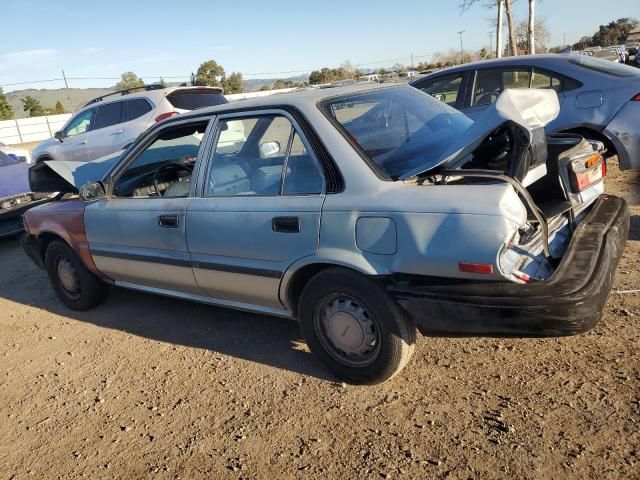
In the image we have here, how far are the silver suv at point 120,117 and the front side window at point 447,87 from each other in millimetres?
4280

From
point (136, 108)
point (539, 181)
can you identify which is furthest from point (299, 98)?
point (136, 108)

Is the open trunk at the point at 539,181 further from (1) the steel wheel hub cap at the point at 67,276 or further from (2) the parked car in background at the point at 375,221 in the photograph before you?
(1) the steel wheel hub cap at the point at 67,276

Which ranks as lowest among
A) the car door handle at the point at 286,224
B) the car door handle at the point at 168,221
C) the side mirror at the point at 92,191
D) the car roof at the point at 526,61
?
the car door handle at the point at 168,221

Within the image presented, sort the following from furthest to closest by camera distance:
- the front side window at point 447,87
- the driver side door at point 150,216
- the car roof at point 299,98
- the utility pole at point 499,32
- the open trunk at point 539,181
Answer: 1. the utility pole at point 499,32
2. the front side window at point 447,87
3. the driver side door at point 150,216
4. the car roof at point 299,98
5. the open trunk at point 539,181

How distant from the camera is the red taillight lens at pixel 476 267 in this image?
8.45ft

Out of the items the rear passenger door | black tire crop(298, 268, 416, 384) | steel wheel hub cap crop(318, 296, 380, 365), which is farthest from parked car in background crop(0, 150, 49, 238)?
steel wheel hub cap crop(318, 296, 380, 365)

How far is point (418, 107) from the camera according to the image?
147 inches

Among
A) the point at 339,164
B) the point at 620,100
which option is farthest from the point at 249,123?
the point at 620,100

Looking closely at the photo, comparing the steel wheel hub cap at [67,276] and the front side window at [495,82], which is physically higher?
the front side window at [495,82]

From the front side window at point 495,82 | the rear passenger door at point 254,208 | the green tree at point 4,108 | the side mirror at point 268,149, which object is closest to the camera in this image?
the rear passenger door at point 254,208

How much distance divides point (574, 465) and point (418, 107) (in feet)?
7.68

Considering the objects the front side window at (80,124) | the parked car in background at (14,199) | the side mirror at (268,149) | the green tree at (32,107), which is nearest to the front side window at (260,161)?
the side mirror at (268,149)

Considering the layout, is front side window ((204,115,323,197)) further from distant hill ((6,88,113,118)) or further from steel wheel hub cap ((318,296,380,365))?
distant hill ((6,88,113,118))

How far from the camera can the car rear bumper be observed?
2.55 metres
